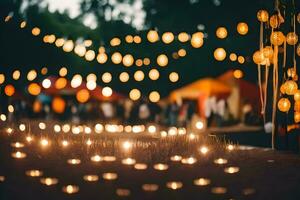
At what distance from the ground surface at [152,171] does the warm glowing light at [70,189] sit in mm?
57

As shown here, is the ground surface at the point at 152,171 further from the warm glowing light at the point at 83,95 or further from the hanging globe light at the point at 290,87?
the warm glowing light at the point at 83,95

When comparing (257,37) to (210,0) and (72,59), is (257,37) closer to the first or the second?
(210,0)

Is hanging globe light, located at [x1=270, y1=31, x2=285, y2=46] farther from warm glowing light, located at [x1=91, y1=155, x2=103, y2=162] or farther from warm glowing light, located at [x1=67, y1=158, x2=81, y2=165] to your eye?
warm glowing light, located at [x1=67, y1=158, x2=81, y2=165]

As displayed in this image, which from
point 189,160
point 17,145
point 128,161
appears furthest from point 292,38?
point 17,145

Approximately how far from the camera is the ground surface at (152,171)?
6.66 m

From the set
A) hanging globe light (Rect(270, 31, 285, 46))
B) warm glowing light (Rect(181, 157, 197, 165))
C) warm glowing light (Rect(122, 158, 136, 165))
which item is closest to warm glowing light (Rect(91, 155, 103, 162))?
warm glowing light (Rect(122, 158, 136, 165))

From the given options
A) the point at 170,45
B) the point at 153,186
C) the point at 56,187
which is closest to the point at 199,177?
the point at 153,186

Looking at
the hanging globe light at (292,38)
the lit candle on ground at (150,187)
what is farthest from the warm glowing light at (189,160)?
the hanging globe light at (292,38)

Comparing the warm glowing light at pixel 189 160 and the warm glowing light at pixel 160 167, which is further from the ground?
the warm glowing light at pixel 189 160

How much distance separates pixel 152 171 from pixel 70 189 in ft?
6.81

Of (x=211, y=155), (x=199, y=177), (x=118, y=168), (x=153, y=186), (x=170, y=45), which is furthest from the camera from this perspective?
(x=170, y=45)

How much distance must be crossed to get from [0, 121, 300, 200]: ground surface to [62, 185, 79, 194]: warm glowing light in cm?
6

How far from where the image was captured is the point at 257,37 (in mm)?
25969

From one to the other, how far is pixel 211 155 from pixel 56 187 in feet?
14.3
